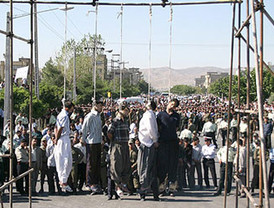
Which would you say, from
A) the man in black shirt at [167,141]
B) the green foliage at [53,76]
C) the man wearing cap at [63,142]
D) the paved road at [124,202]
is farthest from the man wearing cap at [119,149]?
the green foliage at [53,76]

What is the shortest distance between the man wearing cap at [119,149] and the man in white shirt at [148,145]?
14.6 inches

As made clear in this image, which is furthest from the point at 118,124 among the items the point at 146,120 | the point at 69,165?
the point at 69,165

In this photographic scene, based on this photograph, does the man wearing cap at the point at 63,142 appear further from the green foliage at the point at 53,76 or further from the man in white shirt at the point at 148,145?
the green foliage at the point at 53,76

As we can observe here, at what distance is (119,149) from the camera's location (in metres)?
10.0

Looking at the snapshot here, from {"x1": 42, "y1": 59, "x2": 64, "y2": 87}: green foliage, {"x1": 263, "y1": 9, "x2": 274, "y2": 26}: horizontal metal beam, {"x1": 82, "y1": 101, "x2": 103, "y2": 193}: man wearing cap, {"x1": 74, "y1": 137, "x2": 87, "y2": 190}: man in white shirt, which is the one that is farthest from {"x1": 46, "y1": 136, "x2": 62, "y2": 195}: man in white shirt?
{"x1": 42, "y1": 59, "x2": 64, "y2": 87}: green foliage

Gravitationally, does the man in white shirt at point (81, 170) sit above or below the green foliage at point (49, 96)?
below

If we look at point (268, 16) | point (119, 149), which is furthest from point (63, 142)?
point (268, 16)

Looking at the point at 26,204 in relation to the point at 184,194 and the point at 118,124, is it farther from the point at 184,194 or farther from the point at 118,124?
the point at 184,194

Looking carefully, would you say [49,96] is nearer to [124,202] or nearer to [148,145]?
[124,202]

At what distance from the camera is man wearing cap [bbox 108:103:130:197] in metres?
9.89

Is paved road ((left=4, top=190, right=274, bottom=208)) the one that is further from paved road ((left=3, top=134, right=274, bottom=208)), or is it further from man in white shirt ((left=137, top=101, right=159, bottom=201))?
man in white shirt ((left=137, top=101, right=159, bottom=201))

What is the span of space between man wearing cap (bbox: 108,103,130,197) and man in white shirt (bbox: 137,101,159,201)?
37cm

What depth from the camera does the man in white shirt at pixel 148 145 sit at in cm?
968

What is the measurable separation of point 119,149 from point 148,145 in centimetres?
66
